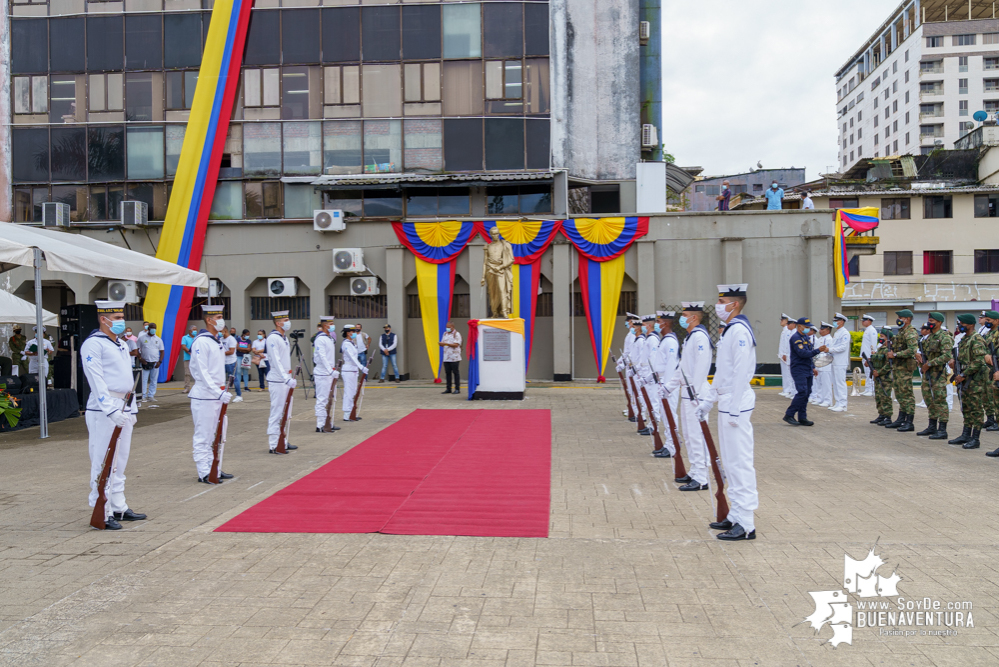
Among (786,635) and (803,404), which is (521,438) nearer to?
(803,404)

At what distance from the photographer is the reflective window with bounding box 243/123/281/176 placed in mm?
24797

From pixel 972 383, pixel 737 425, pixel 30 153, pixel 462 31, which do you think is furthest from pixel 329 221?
pixel 737 425

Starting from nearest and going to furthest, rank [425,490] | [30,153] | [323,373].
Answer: [425,490]
[323,373]
[30,153]

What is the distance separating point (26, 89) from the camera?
991 inches

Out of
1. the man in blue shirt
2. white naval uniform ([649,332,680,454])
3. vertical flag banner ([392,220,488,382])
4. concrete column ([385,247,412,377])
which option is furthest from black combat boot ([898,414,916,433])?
concrete column ([385,247,412,377])

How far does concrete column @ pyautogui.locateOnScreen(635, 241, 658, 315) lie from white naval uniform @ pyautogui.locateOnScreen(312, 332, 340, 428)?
41.9 feet

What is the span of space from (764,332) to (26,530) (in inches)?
824

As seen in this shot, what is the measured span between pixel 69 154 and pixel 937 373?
2752 cm

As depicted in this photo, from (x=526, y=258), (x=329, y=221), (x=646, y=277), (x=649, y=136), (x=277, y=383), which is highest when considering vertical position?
(x=649, y=136)

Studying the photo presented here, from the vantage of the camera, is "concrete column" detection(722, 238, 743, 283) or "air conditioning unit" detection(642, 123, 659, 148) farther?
"air conditioning unit" detection(642, 123, 659, 148)

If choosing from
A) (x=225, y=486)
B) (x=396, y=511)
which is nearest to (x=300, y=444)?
(x=225, y=486)

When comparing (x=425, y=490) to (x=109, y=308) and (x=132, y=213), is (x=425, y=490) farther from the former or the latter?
(x=132, y=213)

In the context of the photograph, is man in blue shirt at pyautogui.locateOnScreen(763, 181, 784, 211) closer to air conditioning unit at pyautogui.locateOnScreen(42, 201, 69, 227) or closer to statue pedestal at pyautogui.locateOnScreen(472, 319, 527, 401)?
statue pedestal at pyautogui.locateOnScreen(472, 319, 527, 401)

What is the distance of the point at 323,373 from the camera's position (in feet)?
40.5
